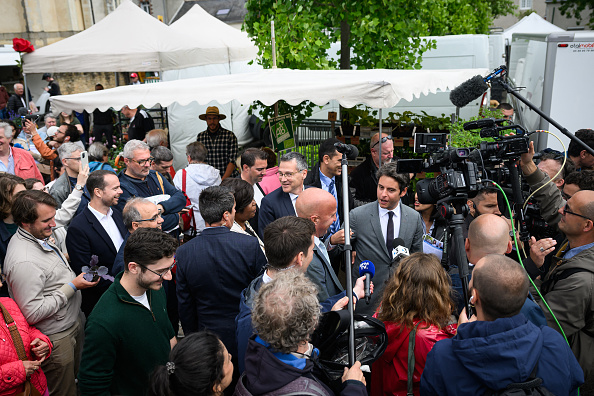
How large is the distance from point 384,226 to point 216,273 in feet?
5.27

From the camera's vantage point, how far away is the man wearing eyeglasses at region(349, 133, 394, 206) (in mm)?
5992

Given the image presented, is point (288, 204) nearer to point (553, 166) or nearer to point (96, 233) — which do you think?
point (96, 233)

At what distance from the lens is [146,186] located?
4.99m

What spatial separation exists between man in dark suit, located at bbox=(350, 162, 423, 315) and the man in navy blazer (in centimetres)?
103

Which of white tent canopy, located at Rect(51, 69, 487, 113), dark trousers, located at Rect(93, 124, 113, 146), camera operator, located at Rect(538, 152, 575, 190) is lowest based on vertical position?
dark trousers, located at Rect(93, 124, 113, 146)

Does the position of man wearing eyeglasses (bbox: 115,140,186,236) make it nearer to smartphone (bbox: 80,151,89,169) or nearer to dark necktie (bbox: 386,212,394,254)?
smartphone (bbox: 80,151,89,169)

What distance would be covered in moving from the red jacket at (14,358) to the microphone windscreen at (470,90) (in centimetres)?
345

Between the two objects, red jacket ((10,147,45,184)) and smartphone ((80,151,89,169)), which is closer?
smartphone ((80,151,89,169))

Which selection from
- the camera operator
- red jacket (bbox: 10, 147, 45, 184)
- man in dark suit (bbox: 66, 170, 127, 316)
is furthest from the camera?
red jacket (bbox: 10, 147, 45, 184)

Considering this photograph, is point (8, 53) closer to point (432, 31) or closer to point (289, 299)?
point (432, 31)

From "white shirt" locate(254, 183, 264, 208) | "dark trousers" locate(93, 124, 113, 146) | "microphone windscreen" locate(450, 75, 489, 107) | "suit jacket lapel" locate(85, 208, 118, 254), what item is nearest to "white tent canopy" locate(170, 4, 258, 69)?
"dark trousers" locate(93, 124, 113, 146)

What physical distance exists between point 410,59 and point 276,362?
25.2 feet

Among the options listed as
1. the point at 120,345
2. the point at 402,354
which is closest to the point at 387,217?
the point at 402,354

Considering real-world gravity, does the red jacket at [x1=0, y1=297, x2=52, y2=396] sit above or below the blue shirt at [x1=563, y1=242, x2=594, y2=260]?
below
